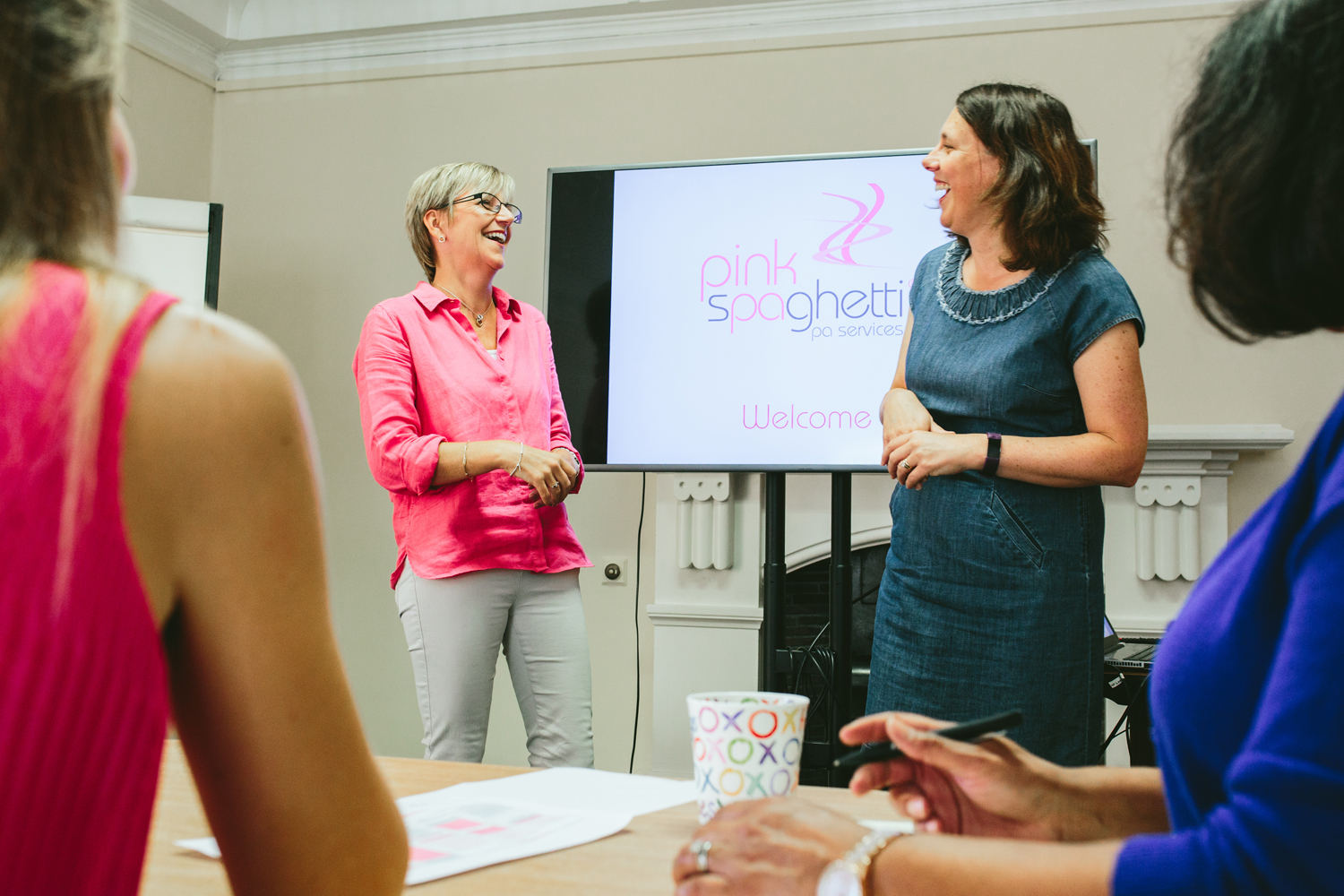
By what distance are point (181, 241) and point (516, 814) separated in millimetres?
3225

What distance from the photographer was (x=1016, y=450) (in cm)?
139

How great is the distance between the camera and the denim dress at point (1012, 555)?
1.38m

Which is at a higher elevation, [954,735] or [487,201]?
[487,201]

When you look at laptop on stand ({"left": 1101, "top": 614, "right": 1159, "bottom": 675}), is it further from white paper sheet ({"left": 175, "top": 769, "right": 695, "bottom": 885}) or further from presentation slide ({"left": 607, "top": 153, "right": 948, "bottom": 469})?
white paper sheet ({"left": 175, "top": 769, "right": 695, "bottom": 885})

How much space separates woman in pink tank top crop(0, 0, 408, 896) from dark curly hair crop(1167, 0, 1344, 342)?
440 mm

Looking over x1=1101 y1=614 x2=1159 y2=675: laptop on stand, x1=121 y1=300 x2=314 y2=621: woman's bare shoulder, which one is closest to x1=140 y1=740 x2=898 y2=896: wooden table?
x1=121 y1=300 x2=314 y2=621: woman's bare shoulder

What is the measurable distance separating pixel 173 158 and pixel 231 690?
4.09 meters

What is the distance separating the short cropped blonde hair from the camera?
7.39 feet

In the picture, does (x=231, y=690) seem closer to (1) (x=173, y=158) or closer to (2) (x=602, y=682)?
(2) (x=602, y=682)

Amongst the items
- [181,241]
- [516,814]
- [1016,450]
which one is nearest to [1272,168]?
[516,814]

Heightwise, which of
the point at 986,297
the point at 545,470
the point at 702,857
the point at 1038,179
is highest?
the point at 1038,179

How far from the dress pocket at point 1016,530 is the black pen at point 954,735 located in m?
0.77

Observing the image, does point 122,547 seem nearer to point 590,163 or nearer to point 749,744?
point 749,744

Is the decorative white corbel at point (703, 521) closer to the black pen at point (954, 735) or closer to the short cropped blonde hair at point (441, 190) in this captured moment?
the short cropped blonde hair at point (441, 190)
